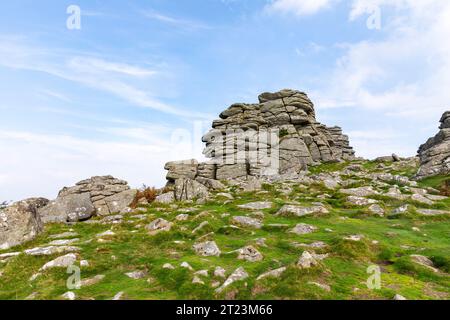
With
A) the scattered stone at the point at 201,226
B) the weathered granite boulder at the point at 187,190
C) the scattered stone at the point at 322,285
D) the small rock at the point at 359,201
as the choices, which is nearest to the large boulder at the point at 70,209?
the weathered granite boulder at the point at 187,190

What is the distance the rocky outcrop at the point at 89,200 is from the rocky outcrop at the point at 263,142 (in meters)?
14.6

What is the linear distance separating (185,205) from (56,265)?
69.0ft

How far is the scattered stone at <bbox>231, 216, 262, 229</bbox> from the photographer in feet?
78.8

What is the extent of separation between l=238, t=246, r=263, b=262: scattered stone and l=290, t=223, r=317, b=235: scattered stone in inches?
222

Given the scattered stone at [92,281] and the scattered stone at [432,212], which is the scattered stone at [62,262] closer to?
the scattered stone at [92,281]

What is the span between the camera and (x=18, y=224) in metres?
24.0

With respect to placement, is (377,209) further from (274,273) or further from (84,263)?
(84,263)

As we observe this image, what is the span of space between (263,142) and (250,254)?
2149 inches

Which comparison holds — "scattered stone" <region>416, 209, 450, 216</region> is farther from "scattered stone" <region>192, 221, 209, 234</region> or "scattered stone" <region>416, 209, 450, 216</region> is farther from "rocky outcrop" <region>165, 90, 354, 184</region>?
"rocky outcrop" <region>165, 90, 354, 184</region>

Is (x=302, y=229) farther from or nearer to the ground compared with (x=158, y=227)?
farther from the ground

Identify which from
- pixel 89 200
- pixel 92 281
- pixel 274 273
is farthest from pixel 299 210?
pixel 89 200
